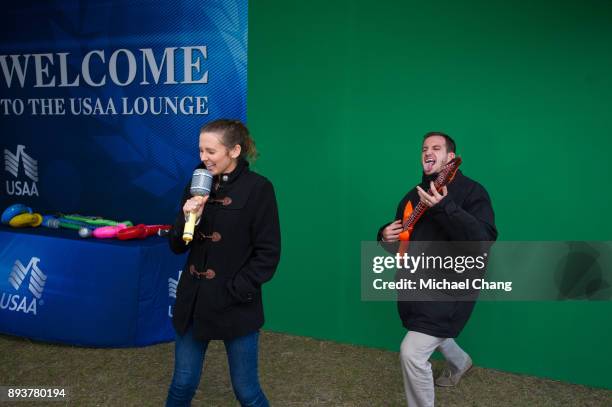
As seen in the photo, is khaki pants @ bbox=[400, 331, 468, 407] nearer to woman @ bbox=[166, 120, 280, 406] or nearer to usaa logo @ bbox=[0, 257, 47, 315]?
woman @ bbox=[166, 120, 280, 406]

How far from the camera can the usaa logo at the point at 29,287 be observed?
3.96 meters

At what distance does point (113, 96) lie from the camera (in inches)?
174

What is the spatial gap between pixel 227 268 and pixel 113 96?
8.68 feet

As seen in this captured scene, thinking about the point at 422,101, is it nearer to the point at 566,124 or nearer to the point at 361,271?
the point at 566,124

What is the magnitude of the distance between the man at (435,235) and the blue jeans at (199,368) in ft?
Answer: 2.37

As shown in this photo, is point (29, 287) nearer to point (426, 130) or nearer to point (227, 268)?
point (227, 268)

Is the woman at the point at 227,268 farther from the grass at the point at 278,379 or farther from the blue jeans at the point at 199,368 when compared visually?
the grass at the point at 278,379

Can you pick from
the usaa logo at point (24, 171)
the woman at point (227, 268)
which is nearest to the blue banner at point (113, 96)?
the usaa logo at point (24, 171)

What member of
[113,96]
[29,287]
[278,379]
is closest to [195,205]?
[278,379]

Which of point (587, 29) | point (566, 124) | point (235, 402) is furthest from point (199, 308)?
point (587, 29)

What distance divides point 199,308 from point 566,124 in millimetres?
2456

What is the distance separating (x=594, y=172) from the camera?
11.2 ft

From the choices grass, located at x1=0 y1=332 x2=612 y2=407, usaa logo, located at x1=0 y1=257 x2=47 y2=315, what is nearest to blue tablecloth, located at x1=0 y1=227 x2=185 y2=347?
usaa logo, located at x1=0 y1=257 x2=47 y2=315

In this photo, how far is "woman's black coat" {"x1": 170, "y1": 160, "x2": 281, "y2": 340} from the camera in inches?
89.8
